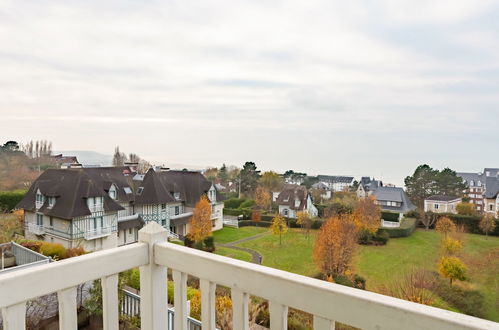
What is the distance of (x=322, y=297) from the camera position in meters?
0.89

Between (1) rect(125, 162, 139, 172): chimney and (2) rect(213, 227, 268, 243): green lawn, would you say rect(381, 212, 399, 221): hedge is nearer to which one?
(2) rect(213, 227, 268, 243): green lawn

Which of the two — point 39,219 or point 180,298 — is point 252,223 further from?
point 180,298

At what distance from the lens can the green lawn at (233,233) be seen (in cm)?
1658

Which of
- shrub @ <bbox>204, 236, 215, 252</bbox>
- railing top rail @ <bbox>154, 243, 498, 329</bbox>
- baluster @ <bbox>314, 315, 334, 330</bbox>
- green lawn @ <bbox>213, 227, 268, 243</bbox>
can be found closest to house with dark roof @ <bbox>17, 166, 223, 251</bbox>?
green lawn @ <bbox>213, 227, 268, 243</bbox>

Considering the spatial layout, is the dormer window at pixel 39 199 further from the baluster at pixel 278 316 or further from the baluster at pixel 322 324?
the baluster at pixel 322 324

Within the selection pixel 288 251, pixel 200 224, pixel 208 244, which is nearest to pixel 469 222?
pixel 288 251

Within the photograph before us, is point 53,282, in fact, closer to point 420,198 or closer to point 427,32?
point 427,32

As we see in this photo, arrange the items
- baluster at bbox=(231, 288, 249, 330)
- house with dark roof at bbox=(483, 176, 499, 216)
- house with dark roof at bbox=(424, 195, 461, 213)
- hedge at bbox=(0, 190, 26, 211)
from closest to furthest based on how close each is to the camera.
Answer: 1. baluster at bbox=(231, 288, 249, 330)
2. hedge at bbox=(0, 190, 26, 211)
3. house with dark roof at bbox=(424, 195, 461, 213)
4. house with dark roof at bbox=(483, 176, 499, 216)

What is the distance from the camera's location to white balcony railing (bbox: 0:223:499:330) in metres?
0.80

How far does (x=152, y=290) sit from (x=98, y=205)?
43.6ft

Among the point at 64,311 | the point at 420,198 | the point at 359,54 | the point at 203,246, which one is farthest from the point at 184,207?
the point at 420,198

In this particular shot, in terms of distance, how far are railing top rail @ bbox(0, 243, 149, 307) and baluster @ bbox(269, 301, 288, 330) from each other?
22.5 inches

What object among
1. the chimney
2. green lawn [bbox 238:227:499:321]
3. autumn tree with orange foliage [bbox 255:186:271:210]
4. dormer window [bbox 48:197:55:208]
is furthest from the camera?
autumn tree with orange foliage [bbox 255:186:271:210]

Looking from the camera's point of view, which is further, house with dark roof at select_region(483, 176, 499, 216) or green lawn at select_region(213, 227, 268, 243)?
house with dark roof at select_region(483, 176, 499, 216)
